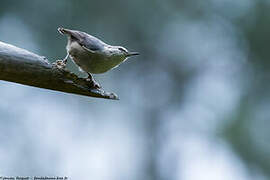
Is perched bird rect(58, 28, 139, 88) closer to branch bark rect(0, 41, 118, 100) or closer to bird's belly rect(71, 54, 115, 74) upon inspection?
bird's belly rect(71, 54, 115, 74)

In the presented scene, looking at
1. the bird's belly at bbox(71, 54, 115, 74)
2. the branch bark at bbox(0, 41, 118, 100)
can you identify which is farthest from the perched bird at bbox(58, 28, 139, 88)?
the branch bark at bbox(0, 41, 118, 100)

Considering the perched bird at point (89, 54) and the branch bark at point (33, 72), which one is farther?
the perched bird at point (89, 54)

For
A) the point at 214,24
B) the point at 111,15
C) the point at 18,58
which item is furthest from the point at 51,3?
the point at 18,58

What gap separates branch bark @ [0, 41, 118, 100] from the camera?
3.05 metres

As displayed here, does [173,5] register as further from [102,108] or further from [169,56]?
[102,108]

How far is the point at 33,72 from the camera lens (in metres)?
3.13

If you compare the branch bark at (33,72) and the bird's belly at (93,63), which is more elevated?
the bird's belly at (93,63)

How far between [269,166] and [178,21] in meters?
3.25

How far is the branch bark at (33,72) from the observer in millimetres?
3047

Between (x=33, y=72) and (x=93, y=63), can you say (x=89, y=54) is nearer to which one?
(x=93, y=63)

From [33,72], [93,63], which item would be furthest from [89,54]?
[33,72]

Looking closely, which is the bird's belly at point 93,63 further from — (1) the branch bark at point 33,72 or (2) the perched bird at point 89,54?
(1) the branch bark at point 33,72

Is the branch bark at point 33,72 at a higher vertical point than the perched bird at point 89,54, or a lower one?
lower

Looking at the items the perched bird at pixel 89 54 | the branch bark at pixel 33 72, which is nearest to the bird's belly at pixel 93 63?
the perched bird at pixel 89 54
